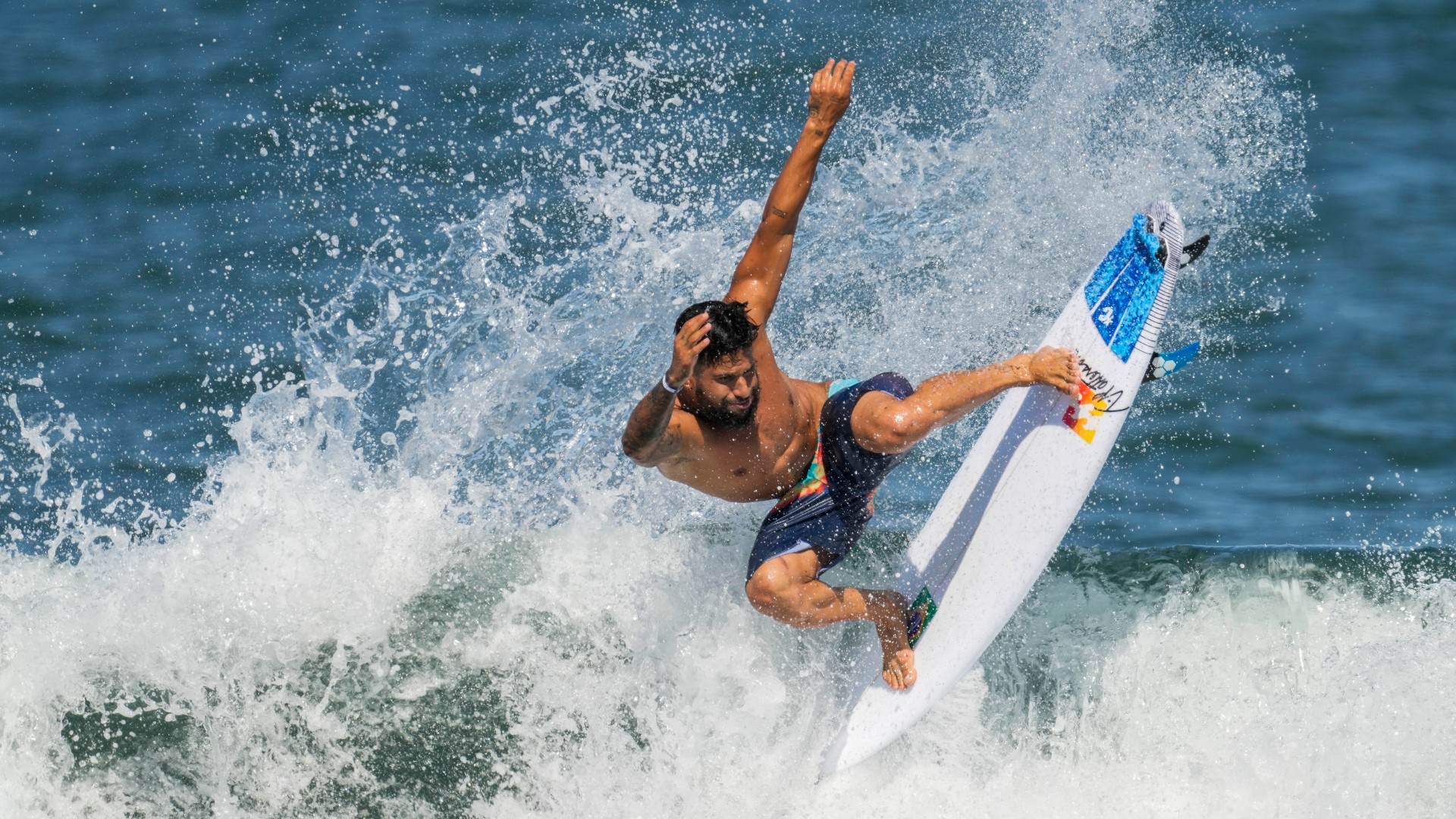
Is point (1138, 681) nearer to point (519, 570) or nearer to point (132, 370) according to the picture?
point (519, 570)

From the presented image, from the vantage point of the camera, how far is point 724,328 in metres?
5.22

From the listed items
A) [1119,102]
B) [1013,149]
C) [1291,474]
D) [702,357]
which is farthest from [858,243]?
[702,357]

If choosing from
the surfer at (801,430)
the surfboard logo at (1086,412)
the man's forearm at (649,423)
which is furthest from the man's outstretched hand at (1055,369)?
the man's forearm at (649,423)

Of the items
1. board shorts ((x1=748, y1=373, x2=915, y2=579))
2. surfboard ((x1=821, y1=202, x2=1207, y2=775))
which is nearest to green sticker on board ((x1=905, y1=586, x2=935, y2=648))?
surfboard ((x1=821, y1=202, x2=1207, y2=775))

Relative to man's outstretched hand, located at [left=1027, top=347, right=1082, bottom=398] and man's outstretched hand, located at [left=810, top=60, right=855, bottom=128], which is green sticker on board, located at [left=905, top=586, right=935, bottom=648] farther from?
man's outstretched hand, located at [left=810, top=60, right=855, bottom=128]

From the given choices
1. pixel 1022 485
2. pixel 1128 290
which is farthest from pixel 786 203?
pixel 1022 485

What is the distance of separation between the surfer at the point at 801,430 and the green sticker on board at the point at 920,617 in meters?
0.09

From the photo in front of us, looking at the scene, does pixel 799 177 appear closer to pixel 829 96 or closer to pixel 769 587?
pixel 829 96

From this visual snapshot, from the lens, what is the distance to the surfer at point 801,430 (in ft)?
18.1

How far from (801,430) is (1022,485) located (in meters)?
0.97

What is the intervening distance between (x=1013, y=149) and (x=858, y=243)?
4.16ft

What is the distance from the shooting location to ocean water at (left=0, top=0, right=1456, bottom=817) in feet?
21.3

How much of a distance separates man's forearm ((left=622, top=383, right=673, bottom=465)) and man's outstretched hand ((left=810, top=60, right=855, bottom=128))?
1383mm

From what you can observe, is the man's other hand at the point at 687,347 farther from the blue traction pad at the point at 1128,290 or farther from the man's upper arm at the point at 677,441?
the blue traction pad at the point at 1128,290
